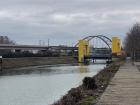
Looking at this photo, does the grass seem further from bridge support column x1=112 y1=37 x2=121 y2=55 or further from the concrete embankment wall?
bridge support column x1=112 y1=37 x2=121 y2=55

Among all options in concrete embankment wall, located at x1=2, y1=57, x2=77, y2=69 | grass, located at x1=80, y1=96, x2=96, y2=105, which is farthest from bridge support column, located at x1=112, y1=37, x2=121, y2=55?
grass, located at x1=80, y1=96, x2=96, y2=105

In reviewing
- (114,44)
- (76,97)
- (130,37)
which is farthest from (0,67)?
(76,97)

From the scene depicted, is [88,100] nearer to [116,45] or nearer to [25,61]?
[25,61]

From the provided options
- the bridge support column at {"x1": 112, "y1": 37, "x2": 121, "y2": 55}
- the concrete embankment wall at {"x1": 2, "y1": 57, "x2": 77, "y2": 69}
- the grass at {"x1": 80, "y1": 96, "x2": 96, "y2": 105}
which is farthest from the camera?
the bridge support column at {"x1": 112, "y1": 37, "x2": 121, "y2": 55}

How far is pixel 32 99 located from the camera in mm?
30172

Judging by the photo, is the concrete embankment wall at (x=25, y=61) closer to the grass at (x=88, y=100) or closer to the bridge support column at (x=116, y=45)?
the bridge support column at (x=116, y=45)

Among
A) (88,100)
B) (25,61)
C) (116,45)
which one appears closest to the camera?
(88,100)

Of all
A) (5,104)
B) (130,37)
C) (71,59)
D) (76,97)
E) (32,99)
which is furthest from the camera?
(71,59)

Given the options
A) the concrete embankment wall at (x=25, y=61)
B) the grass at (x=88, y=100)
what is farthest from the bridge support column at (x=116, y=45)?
the grass at (x=88, y=100)

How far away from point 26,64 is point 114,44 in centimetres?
4057

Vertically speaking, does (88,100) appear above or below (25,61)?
below

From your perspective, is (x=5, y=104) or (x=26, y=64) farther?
(x=26, y=64)

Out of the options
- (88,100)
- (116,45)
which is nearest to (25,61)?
(116,45)

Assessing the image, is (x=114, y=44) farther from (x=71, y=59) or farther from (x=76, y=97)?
(x=76, y=97)
